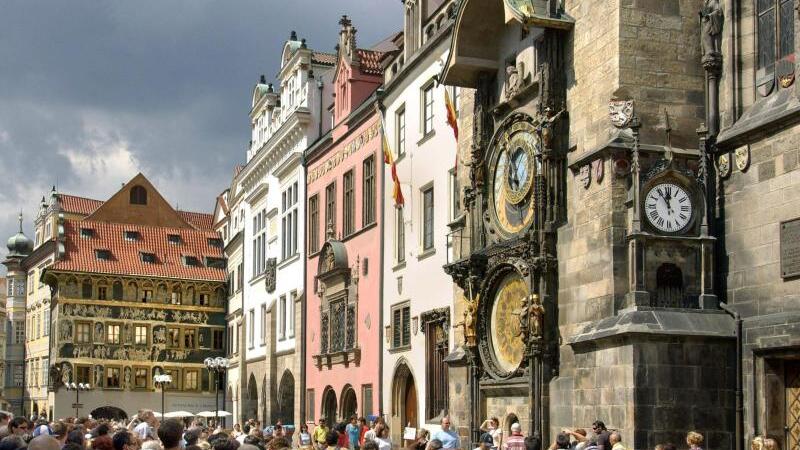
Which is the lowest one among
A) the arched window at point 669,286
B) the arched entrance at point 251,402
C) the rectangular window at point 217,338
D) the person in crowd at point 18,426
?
the arched entrance at point 251,402

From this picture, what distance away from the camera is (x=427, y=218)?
103 ft

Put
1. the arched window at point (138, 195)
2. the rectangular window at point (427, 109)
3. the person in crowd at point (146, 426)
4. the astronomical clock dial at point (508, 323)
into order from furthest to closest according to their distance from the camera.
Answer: the arched window at point (138, 195)
the rectangular window at point (427, 109)
the astronomical clock dial at point (508, 323)
the person in crowd at point (146, 426)

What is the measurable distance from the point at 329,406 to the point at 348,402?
8.19 feet

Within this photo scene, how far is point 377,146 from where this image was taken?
1417 inches

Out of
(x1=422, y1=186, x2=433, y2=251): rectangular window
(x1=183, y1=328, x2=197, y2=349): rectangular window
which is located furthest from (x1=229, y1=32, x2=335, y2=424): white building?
(x1=183, y1=328, x2=197, y2=349): rectangular window

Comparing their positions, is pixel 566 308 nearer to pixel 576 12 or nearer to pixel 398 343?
pixel 576 12

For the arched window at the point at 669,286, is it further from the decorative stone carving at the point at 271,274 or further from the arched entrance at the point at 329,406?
the decorative stone carving at the point at 271,274

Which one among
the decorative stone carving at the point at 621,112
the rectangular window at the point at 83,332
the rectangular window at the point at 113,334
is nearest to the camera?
the decorative stone carving at the point at 621,112

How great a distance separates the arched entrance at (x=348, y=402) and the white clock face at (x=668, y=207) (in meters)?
21.3

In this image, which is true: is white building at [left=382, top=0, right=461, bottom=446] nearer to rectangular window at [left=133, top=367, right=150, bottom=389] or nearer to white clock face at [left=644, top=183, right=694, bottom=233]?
white clock face at [left=644, top=183, right=694, bottom=233]

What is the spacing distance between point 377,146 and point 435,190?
5875 mm

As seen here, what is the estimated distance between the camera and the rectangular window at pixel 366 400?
116ft

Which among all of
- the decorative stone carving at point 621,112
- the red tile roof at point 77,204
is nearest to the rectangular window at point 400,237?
the decorative stone carving at point 621,112

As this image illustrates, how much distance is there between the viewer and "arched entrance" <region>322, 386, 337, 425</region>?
132ft
